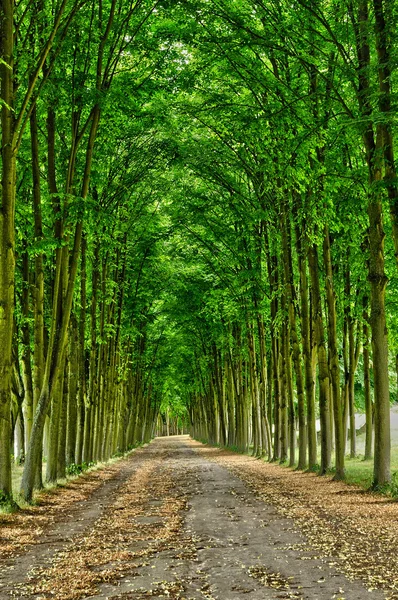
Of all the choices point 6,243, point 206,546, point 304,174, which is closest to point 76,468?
point 6,243

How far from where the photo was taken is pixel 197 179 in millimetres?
32562

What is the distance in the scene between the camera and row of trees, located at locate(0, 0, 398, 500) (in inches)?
606

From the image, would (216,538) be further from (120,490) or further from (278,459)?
(278,459)

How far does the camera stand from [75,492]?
1869cm

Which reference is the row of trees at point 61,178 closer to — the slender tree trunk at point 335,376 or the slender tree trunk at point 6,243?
the slender tree trunk at point 6,243

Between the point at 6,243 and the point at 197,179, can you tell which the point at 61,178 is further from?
the point at 197,179

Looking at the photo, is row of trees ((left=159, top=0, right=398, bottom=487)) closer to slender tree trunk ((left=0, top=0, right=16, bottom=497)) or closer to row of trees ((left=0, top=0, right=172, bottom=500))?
row of trees ((left=0, top=0, right=172, bottom=500))

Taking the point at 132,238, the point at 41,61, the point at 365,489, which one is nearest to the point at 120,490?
the point at 365,489

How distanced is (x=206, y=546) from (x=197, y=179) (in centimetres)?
2480

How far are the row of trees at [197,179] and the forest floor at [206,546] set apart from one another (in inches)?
89.1

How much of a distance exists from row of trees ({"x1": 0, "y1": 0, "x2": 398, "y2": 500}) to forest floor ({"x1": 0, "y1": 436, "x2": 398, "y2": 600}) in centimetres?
226

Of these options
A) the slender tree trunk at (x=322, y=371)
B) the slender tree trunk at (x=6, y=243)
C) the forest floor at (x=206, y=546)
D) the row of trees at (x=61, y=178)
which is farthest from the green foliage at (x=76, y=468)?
the slender tree trunk at (x=6, y=243)

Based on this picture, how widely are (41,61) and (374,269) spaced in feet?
28.5

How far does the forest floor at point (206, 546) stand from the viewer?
23.2 feet
